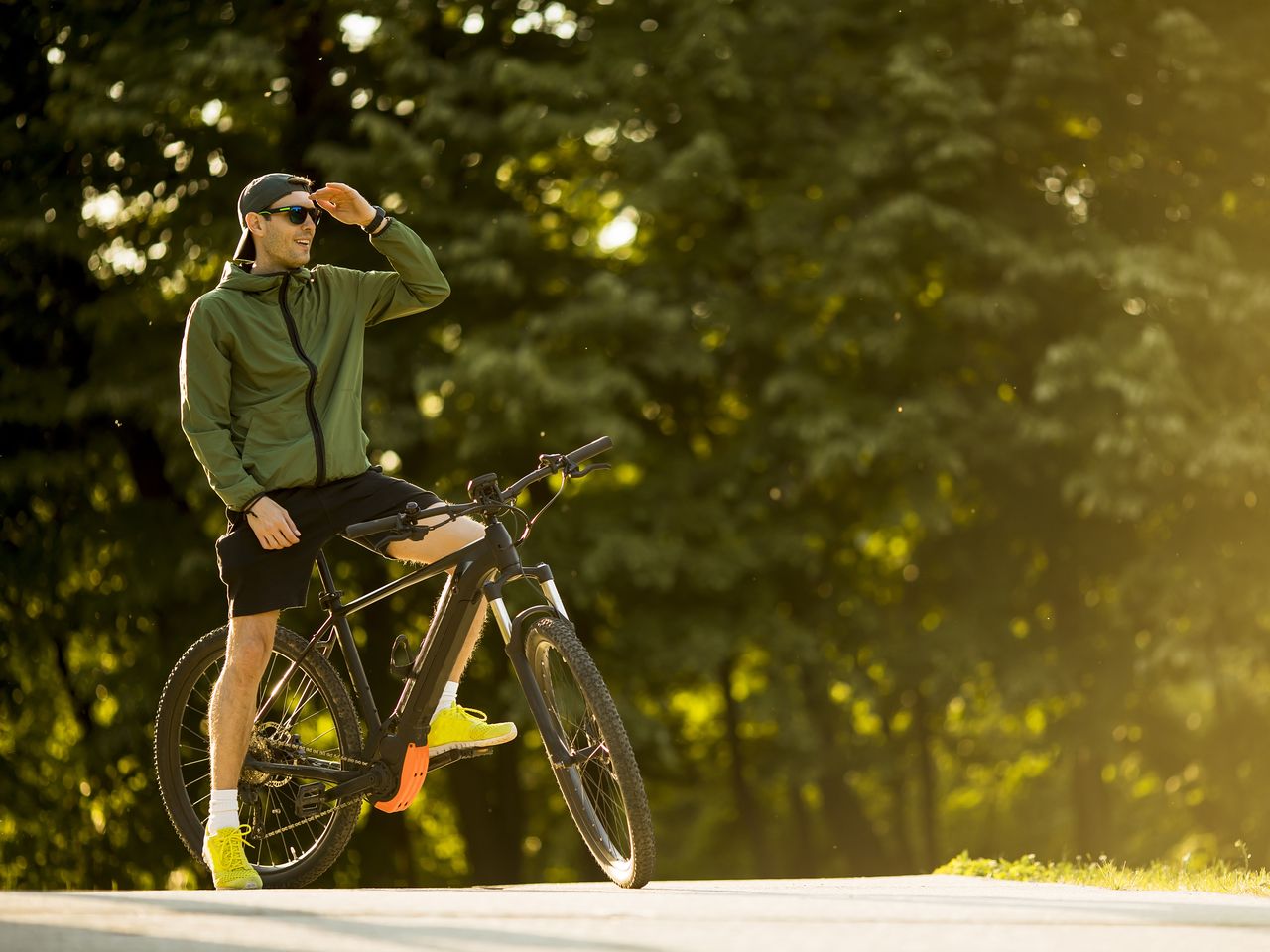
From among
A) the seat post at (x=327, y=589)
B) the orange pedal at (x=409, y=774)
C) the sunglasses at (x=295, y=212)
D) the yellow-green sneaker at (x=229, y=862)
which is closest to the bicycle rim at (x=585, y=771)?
the orange pedal at (x=409, y=774)

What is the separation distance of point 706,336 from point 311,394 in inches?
337

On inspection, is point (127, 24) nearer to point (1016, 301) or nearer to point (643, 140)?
point (643, 140)

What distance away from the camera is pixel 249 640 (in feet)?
16.5

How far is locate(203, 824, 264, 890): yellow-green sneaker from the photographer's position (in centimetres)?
497

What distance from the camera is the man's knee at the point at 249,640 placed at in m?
5.02

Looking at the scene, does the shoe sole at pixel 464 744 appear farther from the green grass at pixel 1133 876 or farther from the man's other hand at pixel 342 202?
the green grass at pixel 1133 876

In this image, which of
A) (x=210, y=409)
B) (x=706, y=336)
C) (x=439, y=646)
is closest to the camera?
(x=210, y=409)

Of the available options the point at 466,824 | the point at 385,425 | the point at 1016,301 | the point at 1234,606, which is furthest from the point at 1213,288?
the point at 466,824

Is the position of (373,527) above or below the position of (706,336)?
above

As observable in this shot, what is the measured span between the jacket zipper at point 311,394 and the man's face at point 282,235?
6 cm

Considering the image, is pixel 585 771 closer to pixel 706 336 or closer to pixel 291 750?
pixel 291 750

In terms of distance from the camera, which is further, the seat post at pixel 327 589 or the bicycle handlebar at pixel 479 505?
the seat post at pixel 327 589

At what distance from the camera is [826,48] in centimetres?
1360

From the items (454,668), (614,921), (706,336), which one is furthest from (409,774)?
(706,336)
